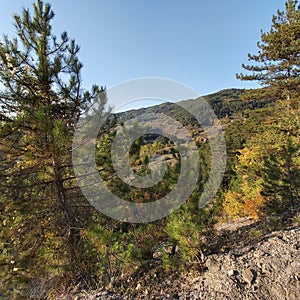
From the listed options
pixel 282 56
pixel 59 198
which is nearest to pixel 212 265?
pixel 59 198

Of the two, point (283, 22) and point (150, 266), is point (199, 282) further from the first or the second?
point (283, 22)

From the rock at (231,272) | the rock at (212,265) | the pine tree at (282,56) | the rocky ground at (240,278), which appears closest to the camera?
the rocky ground at (240,278)

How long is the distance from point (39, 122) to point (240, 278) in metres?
4.28

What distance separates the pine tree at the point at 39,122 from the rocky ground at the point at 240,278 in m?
1.69

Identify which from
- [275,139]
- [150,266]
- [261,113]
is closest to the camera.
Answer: [150,266]

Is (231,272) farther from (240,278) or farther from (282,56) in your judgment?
(282,56)

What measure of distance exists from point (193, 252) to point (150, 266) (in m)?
1.18

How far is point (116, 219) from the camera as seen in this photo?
4617 mm

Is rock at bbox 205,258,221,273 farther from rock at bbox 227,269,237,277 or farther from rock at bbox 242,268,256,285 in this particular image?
rock at bbox 242,268,256,285

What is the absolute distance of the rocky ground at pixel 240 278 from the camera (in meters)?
3.07

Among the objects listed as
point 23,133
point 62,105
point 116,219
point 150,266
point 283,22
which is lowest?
point 150,266

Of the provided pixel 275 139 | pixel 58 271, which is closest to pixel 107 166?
pixel 58 271

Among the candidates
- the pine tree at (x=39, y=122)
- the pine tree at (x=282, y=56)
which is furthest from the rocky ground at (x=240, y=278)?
the pine tree at (x=282, y=56)

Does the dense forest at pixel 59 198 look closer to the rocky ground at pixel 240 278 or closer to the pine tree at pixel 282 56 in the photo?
the rocky ground at pixel 240 278
